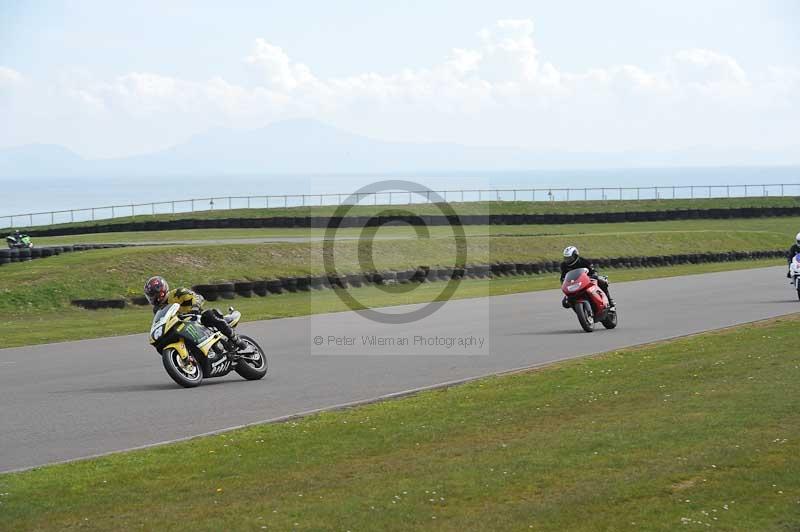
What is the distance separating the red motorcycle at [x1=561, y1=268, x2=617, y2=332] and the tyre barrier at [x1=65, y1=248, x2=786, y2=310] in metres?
10.4

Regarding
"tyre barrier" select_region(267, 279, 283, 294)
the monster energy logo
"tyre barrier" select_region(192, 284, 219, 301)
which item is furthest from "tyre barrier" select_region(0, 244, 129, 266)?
the monster energy logo

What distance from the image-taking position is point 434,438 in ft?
35.1

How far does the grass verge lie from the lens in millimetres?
22641

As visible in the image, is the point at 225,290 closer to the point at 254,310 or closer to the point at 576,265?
the point at 254,310

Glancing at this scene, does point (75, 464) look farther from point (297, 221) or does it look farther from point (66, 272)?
point (297, 221)

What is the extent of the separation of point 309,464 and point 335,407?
324cm

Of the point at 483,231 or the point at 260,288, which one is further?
the point at 483,231

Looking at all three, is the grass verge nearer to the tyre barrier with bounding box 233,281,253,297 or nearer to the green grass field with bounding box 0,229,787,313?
the tyre barrier with bounding box 233,281,253,297

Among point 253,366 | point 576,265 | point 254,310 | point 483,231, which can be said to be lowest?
point 254,310

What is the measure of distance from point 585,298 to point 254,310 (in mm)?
8532

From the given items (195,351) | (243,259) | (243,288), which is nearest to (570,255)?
(195,351)

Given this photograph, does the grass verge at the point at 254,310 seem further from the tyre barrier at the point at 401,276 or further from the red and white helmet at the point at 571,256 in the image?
the red and white helmet at the point at 571,256

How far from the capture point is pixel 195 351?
49.7ft

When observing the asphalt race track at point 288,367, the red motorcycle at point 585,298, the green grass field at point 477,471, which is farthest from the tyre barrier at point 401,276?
the green grass field at point 477,471
